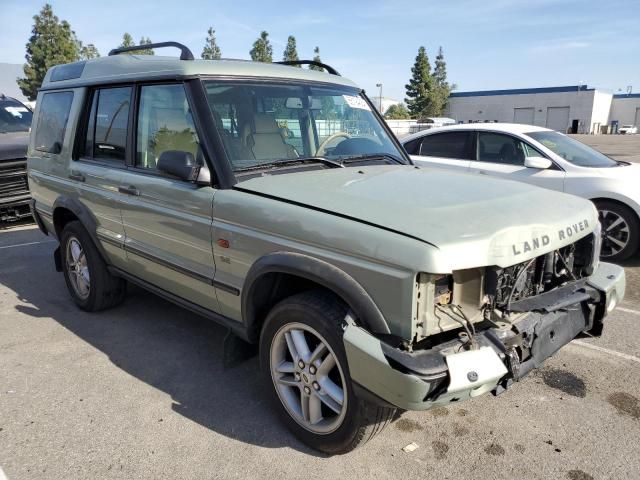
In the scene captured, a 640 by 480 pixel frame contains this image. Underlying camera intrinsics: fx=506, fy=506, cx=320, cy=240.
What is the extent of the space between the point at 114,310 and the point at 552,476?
12.7 ft

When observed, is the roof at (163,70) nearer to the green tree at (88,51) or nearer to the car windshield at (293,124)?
the car windshield at (293,124)

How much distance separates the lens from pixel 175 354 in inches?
154

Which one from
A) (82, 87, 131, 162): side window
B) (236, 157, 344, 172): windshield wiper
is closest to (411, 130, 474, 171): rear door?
(236, 157, 344, 172): windshield wiper

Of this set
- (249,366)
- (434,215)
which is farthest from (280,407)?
(434,215)

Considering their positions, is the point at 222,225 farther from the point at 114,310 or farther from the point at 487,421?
the point at 114,310

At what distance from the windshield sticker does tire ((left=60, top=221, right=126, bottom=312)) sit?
8.20 ft

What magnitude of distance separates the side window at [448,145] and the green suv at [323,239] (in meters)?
3.43

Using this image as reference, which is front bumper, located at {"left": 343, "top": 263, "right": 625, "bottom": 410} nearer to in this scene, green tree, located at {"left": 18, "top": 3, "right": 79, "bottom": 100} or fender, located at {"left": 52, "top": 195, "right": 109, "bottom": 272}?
fender, located at {"left": 52, "top": 195, "right": 109, "bottom": 272}

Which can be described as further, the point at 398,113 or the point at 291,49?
A: the point at 398,113

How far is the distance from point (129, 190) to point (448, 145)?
505 centimetres

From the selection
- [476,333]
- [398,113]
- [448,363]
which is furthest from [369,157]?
[398,113]

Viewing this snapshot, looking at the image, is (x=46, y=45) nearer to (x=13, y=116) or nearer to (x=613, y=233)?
(x=13, y=116)

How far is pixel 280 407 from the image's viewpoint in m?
2.92

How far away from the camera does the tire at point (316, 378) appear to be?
2469mm
